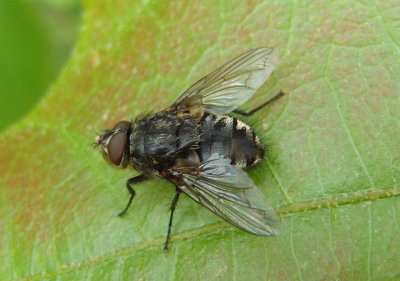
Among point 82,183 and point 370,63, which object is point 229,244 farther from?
point 370,63

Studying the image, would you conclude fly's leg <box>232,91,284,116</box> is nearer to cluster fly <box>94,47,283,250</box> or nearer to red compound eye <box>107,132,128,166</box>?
cluster fly <box>94,47,283,250</box>

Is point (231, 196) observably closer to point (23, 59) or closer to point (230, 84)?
point (230, 84)

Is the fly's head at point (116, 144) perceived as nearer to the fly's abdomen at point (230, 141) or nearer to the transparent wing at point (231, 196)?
the transparent wing at point (231, 196)

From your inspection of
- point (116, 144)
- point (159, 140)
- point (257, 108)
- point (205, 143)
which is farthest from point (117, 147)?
point (257, 108)

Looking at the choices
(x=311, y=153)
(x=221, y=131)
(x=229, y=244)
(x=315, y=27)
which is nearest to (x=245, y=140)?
(x=221, y=131)

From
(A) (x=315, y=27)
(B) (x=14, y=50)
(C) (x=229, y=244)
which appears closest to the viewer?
(C) (x=229, y=244)

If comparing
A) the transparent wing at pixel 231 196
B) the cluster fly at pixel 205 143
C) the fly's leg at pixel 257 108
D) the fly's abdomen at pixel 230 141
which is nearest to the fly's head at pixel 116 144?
the cluster fly at pixel 205 143
